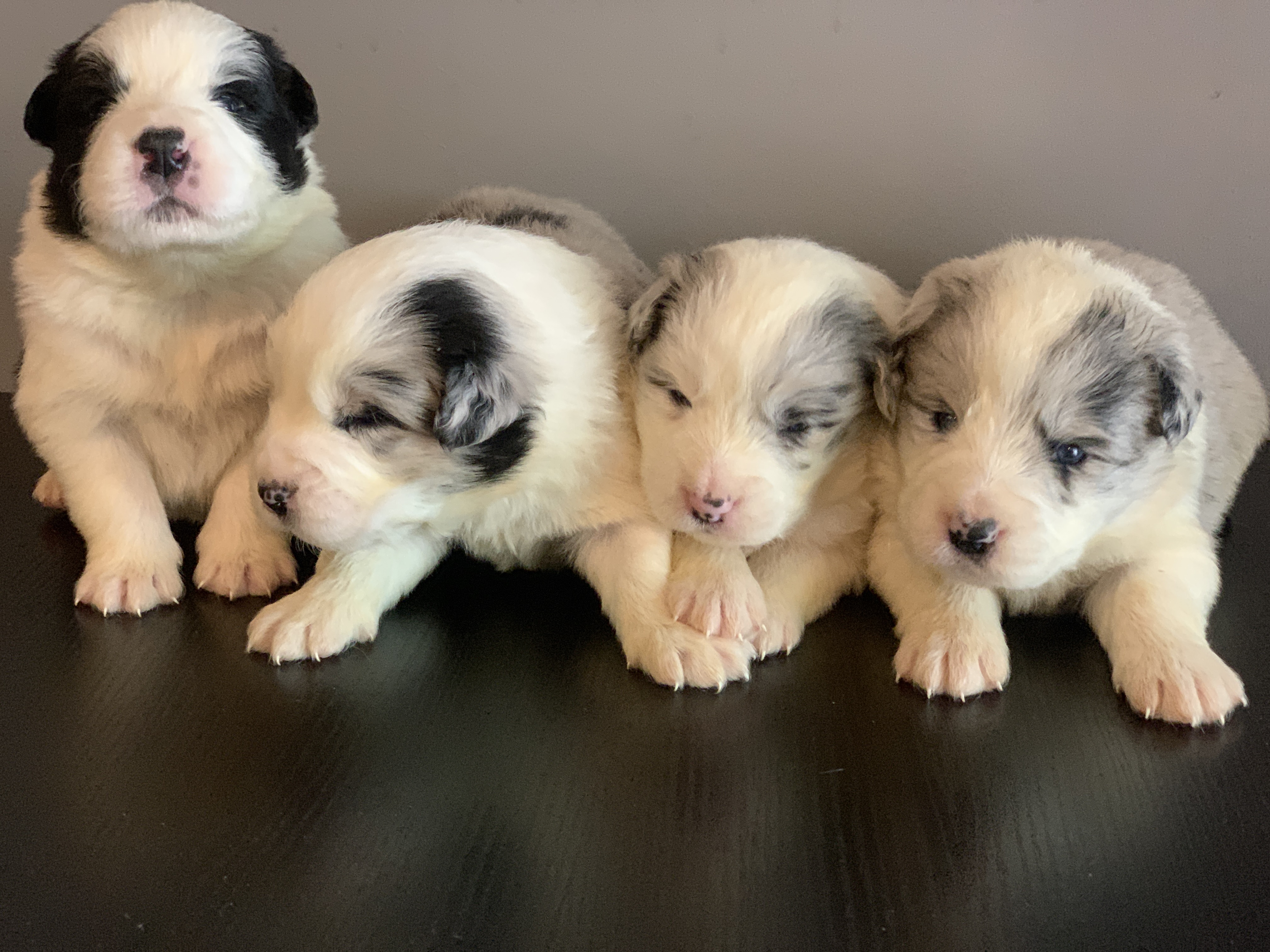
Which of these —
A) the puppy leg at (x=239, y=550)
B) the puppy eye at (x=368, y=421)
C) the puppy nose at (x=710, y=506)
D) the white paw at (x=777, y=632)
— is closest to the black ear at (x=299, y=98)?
the puppy leg at (x=239, y=550)

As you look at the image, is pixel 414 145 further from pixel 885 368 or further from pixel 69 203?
pixel 885 368

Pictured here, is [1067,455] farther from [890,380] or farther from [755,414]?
[755,414]

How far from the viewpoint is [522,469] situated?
1852 mm

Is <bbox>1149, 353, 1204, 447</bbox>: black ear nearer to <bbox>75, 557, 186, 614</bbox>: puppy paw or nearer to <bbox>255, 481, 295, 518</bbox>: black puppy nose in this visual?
<bbox>255, 481, 295, 518</bbox>: black puppy nose

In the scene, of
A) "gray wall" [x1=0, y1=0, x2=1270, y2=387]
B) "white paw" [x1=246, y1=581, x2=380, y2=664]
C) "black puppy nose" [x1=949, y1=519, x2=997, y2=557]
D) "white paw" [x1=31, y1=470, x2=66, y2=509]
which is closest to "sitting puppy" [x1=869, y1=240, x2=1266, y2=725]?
"black puppy nose" [x1=949, y1=519, x2=997, y2=557]

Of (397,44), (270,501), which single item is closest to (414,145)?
(397,44)

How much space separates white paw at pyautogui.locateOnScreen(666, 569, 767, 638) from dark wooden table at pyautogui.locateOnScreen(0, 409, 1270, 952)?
4.2 inches

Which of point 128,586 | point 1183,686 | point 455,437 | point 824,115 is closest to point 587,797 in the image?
point 455,437

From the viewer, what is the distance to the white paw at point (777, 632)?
1.88 m

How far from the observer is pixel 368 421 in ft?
5.58

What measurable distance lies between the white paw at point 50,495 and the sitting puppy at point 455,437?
0.99 meters

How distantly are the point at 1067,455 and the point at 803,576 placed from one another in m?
0.57

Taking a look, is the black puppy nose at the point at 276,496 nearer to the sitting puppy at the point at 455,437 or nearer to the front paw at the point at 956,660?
the sitting puppy at the point at 455,437

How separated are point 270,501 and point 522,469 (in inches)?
17.5
